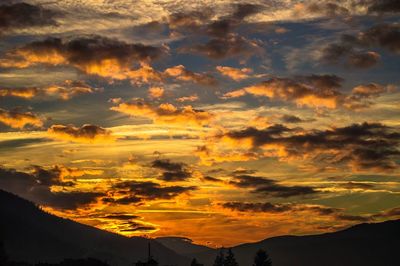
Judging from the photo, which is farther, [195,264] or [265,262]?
[195,264]

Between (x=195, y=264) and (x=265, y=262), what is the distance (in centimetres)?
2588

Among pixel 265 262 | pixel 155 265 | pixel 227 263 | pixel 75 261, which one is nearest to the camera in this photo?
pixel 155 265

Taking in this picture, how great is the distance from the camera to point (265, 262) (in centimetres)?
13775

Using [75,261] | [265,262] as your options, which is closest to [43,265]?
[75,261]

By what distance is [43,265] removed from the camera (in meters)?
164

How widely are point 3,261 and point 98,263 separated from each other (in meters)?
23.4

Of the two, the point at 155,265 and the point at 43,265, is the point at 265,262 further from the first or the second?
the point at 43,265

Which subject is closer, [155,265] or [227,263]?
[155,265]

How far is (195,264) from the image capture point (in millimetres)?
158000

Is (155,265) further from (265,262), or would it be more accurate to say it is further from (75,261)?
(75,261)

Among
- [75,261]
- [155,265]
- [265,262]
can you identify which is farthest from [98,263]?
[265,262]

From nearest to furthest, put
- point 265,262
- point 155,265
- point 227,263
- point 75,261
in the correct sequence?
point 155,265
point 265,262
point 227,263
point 75,261

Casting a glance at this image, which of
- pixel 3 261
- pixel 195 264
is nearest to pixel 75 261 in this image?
pixel 3 261

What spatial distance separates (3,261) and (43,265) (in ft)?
36.5
